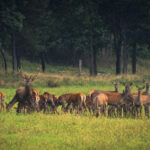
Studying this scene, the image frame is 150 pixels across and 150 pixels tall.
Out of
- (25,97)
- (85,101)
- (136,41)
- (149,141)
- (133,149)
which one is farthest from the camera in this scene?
(136,41)

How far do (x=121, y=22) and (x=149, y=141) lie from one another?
1396 inches

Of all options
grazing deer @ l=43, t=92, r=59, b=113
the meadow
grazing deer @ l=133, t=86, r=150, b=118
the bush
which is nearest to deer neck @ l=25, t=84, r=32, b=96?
the meadow

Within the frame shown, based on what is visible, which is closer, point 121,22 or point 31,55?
point 121,22

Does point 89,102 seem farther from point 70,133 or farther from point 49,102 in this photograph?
point 70,133

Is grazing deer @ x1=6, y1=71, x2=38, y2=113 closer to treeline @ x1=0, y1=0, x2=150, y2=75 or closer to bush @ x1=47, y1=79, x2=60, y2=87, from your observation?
bush @ x1=47, y1=79, x2=60, y2=87

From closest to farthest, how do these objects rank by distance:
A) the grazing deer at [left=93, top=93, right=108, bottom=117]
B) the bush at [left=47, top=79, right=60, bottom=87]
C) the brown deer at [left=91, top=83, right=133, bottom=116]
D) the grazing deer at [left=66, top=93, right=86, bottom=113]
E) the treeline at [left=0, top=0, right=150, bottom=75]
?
the grazing deer at [left=93, top=93, right=108, bottom=117] < the brown deer at [left=91, top=83, right=133, bottom=116] < the grazing deer at [left=66, top=93, right=86, bottom=113] < the bush at [left=47, top=79, right=60, bottom=87] < the treeline at [left=0, top=0, right=150, bottom=75]

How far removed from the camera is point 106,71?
57031 mm

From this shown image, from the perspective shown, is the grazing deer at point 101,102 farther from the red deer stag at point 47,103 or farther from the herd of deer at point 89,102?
the red deer stag at point 47,103

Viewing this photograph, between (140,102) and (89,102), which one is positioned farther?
(89,102)

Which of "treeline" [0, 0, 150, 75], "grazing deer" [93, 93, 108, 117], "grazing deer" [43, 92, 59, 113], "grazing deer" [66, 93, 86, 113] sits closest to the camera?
"grazing deer" [93, 93, 108, 117]

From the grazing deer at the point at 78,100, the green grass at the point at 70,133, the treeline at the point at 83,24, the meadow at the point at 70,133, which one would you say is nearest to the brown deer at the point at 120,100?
the grazing deer at the point at 78,100

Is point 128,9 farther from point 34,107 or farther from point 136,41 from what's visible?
point 34,107

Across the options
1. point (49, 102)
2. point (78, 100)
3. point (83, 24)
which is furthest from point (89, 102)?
point (83, 24)

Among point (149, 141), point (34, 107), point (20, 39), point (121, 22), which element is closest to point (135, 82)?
point (121, 22)
